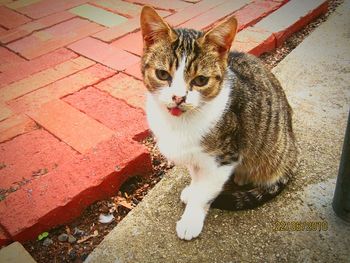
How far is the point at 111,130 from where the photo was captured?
2277 mm

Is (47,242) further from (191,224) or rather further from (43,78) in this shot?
(43,78)

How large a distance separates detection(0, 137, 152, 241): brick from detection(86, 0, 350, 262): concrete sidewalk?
8.6 inches

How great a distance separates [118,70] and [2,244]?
1676mm

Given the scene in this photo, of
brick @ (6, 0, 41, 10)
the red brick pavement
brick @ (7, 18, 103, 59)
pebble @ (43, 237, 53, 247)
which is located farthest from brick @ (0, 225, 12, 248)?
brick @ (6, 0, 41, 10)

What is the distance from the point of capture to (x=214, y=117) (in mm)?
1631

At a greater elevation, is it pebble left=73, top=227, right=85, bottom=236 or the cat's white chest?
the cat's white chest

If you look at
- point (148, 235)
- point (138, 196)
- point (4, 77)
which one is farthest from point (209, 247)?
point (4, 77)

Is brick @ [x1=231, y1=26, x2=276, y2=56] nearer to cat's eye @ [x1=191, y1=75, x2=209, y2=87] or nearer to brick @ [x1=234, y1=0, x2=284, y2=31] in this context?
brick @ [x1=234, y1=0, x2=284, y2=31]

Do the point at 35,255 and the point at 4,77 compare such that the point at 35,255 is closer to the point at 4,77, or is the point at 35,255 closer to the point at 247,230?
the point at 247,230

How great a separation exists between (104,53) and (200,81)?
1.82 metres

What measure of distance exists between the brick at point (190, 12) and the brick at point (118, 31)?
14.0 inches

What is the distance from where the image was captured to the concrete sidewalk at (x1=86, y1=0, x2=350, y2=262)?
61.3 inches

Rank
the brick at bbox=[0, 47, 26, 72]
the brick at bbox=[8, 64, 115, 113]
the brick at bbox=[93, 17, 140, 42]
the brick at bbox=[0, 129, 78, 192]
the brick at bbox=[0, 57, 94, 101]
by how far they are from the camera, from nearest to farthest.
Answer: the brick at bbox=[0, 129, 78, 192]
the brick at bbox=[8, 64, 115, 113]
the brick at bbox=[0, 57, 94, 101]
the brick at bbox=[0, 47, 26, 72]
the brick at bbox=[93, 17, 140, 42]

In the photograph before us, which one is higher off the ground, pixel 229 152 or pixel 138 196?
pixel 229 152
